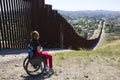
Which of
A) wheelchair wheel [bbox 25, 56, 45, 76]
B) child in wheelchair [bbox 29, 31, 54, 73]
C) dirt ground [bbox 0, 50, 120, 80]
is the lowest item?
dirt ground [bbox 0, 50, 120, 80]

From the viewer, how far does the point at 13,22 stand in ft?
37.8

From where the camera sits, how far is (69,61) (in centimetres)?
916

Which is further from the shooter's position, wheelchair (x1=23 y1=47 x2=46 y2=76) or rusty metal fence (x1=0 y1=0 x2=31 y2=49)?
rusty metal fence (x1=0 y1=0 x2=31 y2=49)

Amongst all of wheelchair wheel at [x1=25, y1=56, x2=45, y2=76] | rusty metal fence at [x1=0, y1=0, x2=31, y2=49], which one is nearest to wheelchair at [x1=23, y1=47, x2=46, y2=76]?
wheelchair wheel at [x1=25, y1=56, x2=45, y2=76]

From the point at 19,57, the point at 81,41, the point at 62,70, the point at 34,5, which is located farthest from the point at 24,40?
the point at 81,41

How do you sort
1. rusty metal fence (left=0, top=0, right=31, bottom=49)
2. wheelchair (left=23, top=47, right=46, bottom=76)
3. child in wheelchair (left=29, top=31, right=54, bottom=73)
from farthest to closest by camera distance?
rusty metal fence (left=0, top=0, right=31, bottom=49) < wheelchair (left=23, top=47, right=46, bottom=76) < child in wheelchair (left=29, top=31, right=54, bottom=73)

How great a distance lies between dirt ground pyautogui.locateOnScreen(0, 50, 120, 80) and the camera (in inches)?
290

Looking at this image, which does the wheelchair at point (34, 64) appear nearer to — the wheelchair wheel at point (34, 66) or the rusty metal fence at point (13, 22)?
the wheelchair wheel at point (34, 66)

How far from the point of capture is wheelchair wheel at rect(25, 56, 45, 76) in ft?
23.5

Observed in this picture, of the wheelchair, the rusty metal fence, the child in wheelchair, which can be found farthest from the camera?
the rusty metal fence

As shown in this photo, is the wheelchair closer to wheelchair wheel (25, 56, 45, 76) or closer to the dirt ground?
wheelchair wheel (25, 56, 45, 76)

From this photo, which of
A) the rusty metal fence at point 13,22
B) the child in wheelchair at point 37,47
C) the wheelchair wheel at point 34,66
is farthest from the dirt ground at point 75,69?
the rusty metal fence at point 13,22

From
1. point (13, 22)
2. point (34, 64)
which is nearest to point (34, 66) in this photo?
point (34, 64)

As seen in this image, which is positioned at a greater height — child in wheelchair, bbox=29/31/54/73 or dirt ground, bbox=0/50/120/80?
child in wheelchair, bbox=29/31/54/73
